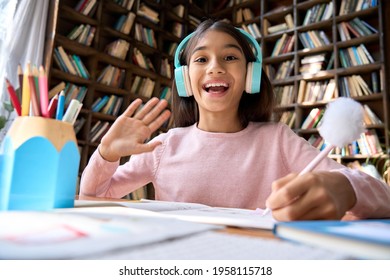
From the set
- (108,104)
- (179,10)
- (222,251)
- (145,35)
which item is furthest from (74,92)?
(222,251)

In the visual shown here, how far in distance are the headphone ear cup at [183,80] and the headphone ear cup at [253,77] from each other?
0.81ft

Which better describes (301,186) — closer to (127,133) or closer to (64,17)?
(127,133)

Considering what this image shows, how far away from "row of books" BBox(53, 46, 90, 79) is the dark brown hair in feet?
6.23

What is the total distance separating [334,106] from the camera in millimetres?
515

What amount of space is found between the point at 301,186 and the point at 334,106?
0.53ft

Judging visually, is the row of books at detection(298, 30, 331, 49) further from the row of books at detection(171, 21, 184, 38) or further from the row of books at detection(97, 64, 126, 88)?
the row of books at detection(97, 64, 126, 88)

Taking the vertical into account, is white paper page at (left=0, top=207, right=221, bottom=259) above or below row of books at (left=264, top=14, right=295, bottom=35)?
below

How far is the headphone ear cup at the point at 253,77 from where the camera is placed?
3.83 ft

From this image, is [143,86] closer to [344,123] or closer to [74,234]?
[344,123]

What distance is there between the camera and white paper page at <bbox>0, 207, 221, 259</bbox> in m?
0.25

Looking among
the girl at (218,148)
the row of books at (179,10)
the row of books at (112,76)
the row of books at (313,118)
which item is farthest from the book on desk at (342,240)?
the row of books at (179,10)

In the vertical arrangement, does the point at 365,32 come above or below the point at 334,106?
above

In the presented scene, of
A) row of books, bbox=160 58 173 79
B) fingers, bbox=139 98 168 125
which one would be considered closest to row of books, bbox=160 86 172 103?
row of books, bbox=160 58 173 79

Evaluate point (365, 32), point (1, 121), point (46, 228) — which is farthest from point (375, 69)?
point (46, 228)
